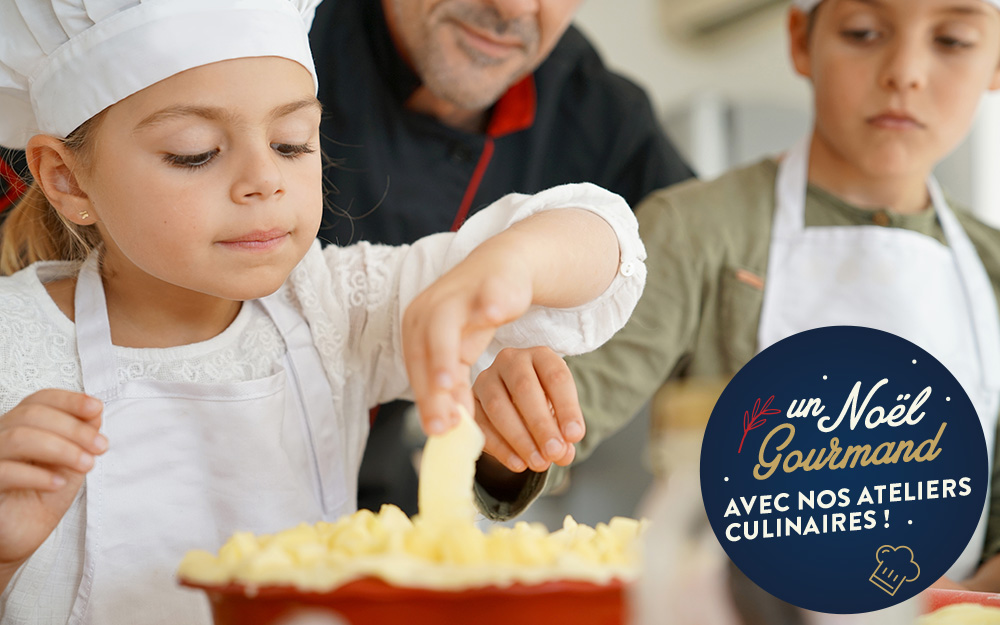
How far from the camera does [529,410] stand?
0.55m

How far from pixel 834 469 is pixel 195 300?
45 centimetres

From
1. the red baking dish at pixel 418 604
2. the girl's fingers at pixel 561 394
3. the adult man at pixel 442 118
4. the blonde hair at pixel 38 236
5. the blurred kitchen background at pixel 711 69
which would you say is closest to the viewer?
the red baking dish at pixel 418 604

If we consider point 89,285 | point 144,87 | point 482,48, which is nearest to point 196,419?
point 89,285

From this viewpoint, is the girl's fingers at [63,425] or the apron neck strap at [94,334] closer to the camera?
the girl's fingers at [63,425]

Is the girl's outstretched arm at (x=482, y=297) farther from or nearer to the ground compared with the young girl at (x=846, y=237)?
farther from the ground

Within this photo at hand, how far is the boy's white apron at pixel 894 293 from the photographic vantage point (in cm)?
78

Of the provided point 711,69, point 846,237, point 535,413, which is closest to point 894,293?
point 846,237

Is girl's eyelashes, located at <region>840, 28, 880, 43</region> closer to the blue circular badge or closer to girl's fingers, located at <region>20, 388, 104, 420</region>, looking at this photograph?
the blue circular badge

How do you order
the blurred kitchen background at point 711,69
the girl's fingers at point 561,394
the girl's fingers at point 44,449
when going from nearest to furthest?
the girl's fingers at point 44,449 < the girl's fingers at point 561,394 < the blurred kitchen background at point 711,69

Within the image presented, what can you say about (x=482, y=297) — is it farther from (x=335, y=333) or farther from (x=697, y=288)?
(x=697, y=288)

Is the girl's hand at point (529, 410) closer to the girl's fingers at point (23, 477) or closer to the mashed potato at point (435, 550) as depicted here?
the mashed potato at point (435, 550)

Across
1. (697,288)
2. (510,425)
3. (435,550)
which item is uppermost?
(435,550)

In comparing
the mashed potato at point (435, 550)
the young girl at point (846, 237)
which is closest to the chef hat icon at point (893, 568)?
the mashed potato at point (435, 550)

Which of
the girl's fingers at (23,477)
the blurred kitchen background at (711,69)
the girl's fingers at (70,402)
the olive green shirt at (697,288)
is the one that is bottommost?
the blurred kitchen background at (711,69)
